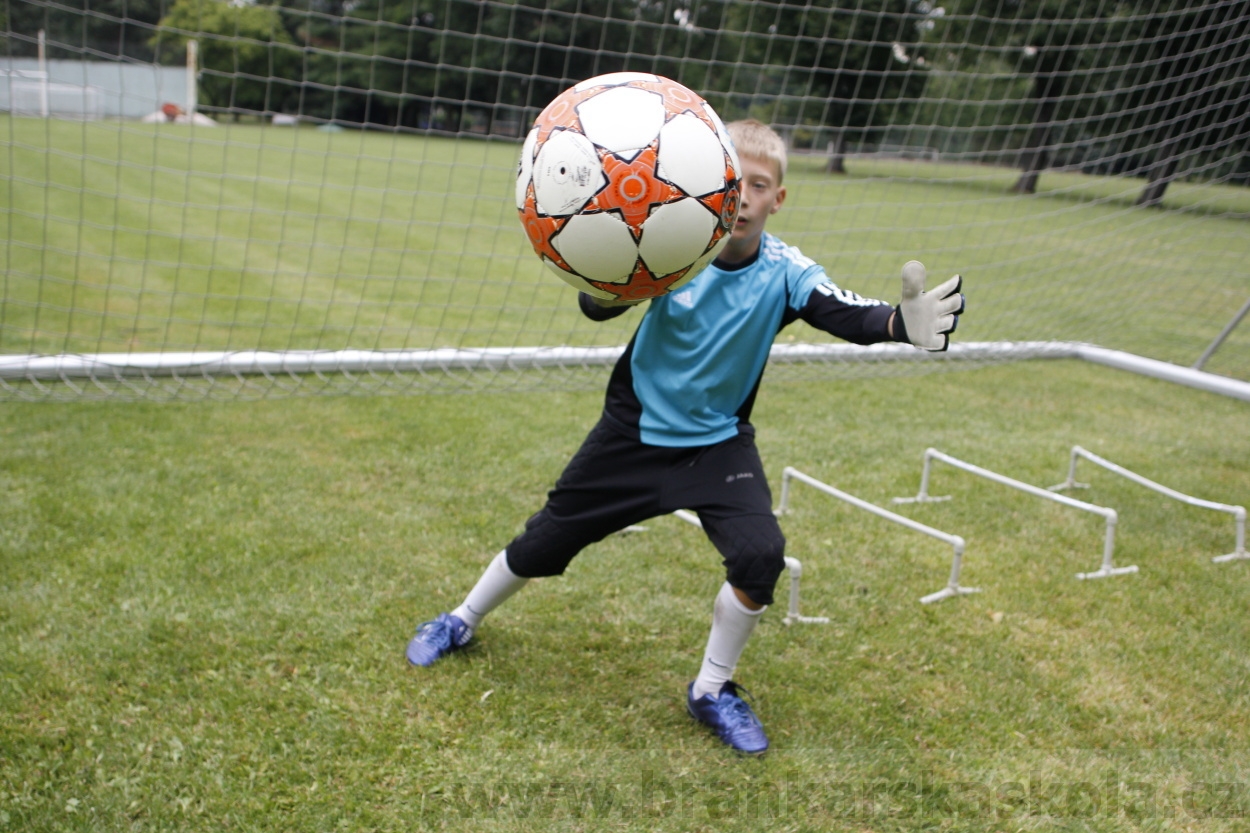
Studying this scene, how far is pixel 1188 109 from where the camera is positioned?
7.23m

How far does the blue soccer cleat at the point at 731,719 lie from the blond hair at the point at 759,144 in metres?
1.44

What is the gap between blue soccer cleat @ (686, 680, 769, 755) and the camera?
107 inches

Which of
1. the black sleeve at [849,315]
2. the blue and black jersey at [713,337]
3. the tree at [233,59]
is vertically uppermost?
the black sleeve at [849,315]

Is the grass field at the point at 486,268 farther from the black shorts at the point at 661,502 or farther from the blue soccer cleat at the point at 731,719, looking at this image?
the blue soccer cleat at the point at 731,719

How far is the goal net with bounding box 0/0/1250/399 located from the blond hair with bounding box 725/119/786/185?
265 centimetres

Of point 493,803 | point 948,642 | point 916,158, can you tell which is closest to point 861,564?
point 948,642

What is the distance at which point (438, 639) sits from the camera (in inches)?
121

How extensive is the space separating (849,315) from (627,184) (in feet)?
2.55

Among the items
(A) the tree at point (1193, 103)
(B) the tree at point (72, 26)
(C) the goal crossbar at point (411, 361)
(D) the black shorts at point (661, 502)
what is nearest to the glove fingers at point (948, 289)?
(D) the black shorts at point (661, 502)

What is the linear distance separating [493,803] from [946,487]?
121 inches

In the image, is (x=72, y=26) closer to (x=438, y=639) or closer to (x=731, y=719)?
(x=438, y=639)

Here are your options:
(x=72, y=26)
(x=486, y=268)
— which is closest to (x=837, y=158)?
(x=486, y=268)

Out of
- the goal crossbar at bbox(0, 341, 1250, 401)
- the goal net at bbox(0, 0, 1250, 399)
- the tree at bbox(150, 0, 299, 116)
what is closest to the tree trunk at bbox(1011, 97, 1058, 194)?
the goal net at bbox(0, 0, 1250, 399)

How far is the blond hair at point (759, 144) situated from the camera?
2.74 metres
